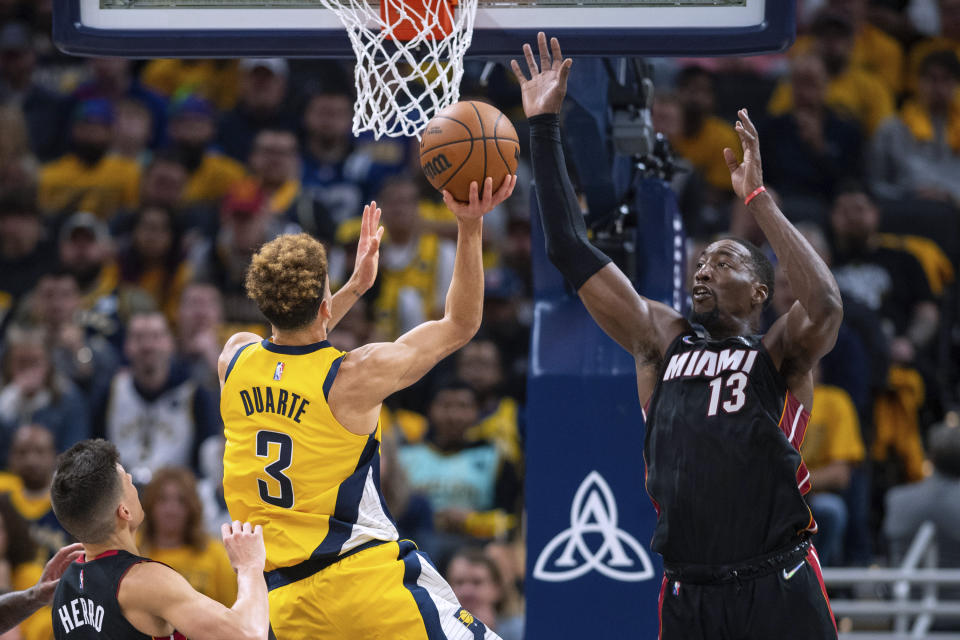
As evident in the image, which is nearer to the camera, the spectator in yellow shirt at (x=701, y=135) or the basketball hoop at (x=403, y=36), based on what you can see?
the basketball hoop at (x=403, y=36)

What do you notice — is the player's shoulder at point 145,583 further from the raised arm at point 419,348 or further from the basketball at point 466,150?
the basketball at point 466,150

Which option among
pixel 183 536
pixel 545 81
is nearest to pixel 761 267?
pixel 545 81

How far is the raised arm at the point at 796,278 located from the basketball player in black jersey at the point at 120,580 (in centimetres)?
179

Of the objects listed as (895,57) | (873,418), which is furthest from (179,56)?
(895,57)

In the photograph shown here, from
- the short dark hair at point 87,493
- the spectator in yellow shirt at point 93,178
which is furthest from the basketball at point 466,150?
the spectator in yellow shirt at point 93,178

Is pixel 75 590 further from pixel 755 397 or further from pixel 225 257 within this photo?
pixel 225 257

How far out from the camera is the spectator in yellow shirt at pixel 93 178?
408 inches

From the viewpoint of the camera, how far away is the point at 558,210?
14.6ft

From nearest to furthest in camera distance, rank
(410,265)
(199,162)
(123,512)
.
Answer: (123,512) → (410,265) → (199,162)

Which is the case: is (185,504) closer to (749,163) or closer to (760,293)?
(760,293)

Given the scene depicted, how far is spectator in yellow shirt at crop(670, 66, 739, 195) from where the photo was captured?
976cm

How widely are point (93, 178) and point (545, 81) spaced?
6.75 m

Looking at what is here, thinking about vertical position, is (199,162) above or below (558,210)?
above

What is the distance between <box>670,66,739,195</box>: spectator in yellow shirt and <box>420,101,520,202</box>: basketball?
5.53 meters
